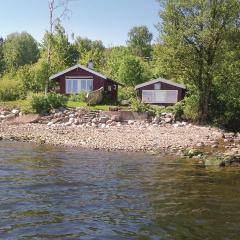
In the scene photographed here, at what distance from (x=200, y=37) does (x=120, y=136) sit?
38.4 feet

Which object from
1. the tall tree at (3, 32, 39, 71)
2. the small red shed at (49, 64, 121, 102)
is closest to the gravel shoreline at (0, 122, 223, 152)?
the small red shed at (49, 64, 121, 102)

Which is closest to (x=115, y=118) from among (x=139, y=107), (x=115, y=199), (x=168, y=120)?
(x=139, y=107)

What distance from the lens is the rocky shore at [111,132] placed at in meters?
27.2

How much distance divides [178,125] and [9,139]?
1287cm

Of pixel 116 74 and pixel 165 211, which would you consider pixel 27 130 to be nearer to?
pixel 165 211

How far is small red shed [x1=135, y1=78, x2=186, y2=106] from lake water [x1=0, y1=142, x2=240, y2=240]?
2515 cm

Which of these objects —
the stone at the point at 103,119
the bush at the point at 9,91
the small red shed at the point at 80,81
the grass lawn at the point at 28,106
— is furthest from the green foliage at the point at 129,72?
the stone at the point at 103,119

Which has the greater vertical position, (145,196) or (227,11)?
(227,11)

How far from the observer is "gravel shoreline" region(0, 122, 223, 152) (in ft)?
89.0

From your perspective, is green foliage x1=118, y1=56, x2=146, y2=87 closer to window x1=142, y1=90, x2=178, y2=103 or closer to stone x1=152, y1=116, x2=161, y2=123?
window x1=142, y1=90, x2=178, y2=103

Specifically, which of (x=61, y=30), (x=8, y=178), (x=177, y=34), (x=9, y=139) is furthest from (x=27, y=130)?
(x=61, y=30)

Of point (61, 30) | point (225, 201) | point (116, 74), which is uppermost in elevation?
point (61, 30)

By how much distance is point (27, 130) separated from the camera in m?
33.9

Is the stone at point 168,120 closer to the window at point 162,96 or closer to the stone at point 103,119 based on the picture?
the stone at point 103,119
